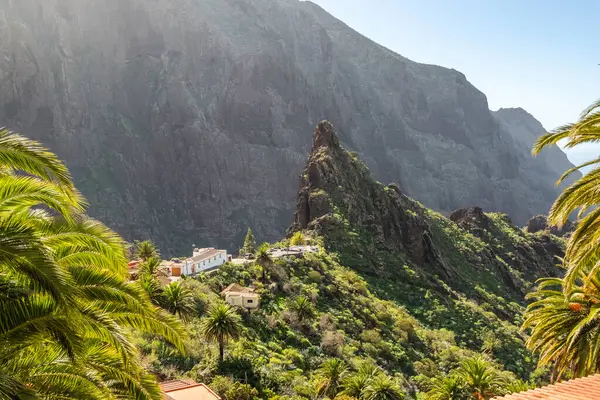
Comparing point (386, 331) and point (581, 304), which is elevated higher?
point (581, 304)

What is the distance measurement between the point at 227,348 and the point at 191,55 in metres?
164

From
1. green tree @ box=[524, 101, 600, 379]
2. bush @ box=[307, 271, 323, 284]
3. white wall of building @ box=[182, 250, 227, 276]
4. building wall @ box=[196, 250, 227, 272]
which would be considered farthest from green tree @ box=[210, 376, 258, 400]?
building wall @ box=[196, 250, 227, 272]

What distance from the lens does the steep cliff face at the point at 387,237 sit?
67.5m

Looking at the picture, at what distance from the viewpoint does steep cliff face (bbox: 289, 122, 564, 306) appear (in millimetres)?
67500

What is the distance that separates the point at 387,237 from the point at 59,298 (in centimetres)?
7071

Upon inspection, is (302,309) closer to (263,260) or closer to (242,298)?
(242,298)

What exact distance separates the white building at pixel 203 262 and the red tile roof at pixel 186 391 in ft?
99.5

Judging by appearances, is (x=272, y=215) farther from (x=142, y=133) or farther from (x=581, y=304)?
(x=581, y=304)

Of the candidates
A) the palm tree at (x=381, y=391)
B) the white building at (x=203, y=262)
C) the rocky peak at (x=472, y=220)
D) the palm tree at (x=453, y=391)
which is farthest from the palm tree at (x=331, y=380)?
the rocky peak at (x=472, y=220)

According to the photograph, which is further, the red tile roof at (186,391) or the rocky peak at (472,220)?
the rocky peak at (472,220)

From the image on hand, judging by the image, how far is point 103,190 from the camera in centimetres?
14838

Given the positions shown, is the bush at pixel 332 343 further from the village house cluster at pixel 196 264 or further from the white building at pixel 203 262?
the white building at pixel 203 262

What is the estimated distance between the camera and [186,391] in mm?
22656

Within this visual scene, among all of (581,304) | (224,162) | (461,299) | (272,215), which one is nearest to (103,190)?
(224,162)
